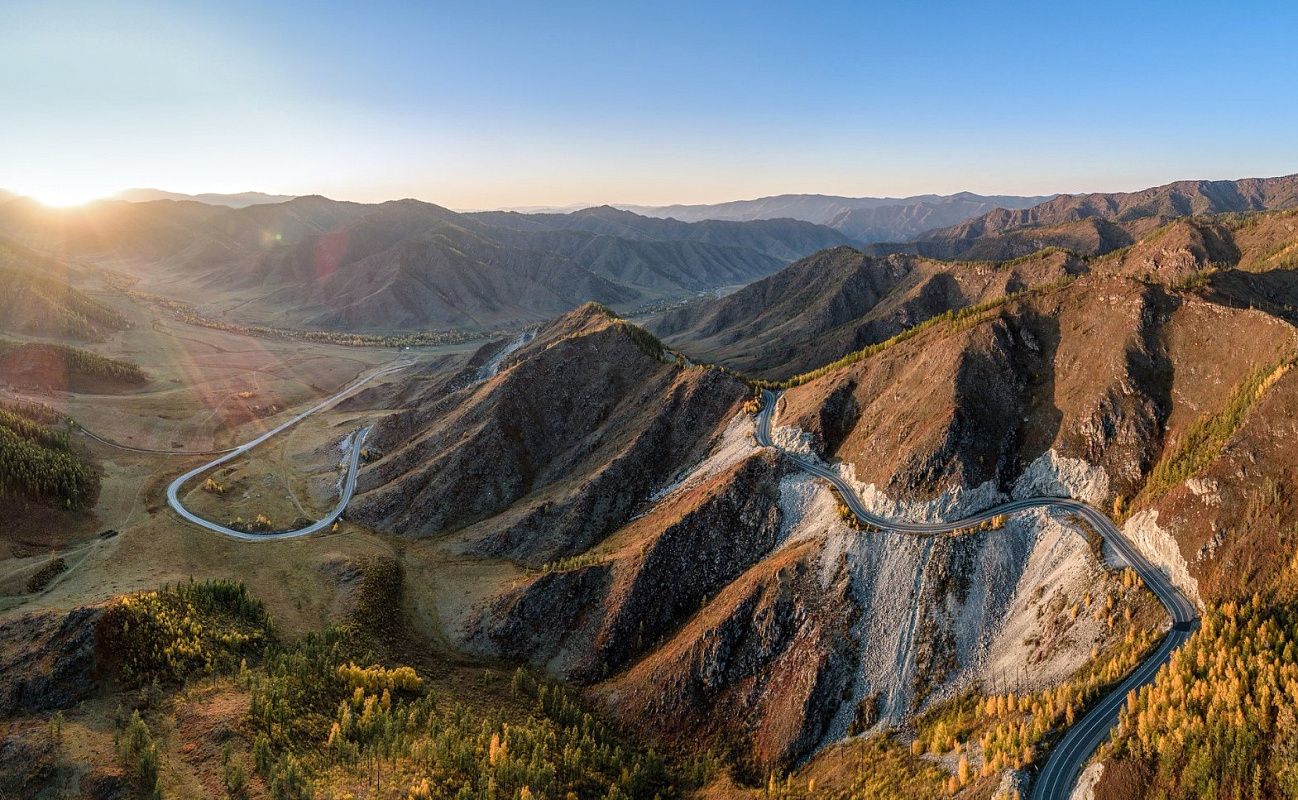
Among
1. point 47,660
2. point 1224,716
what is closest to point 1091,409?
point 1224,716

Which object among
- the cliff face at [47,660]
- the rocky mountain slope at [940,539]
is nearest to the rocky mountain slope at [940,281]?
the rocky mountain slope at [940,539]

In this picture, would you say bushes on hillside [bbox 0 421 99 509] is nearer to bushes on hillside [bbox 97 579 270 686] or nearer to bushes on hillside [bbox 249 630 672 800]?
bushes on hillside [bbox 97 579 270 686]

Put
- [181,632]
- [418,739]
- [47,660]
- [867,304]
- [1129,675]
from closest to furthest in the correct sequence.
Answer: [1129,675] < [418,739] < [47,660] < [181,632] < [867,304]

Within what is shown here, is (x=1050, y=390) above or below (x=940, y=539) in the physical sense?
above

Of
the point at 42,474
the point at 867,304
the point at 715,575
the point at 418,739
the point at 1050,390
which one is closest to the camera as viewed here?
the point at 418,739

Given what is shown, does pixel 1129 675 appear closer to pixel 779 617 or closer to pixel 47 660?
pixel 779 617

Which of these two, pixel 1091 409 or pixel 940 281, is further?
pixel 940 281

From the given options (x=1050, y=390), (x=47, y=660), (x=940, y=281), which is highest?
(x=940, y=281)

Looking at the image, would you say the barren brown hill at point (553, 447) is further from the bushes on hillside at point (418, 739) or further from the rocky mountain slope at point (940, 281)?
the rocky mountain slope at point (940, 281)

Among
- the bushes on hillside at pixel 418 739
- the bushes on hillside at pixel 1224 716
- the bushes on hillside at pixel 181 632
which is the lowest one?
the bushes on hillside at pixel 418 739
